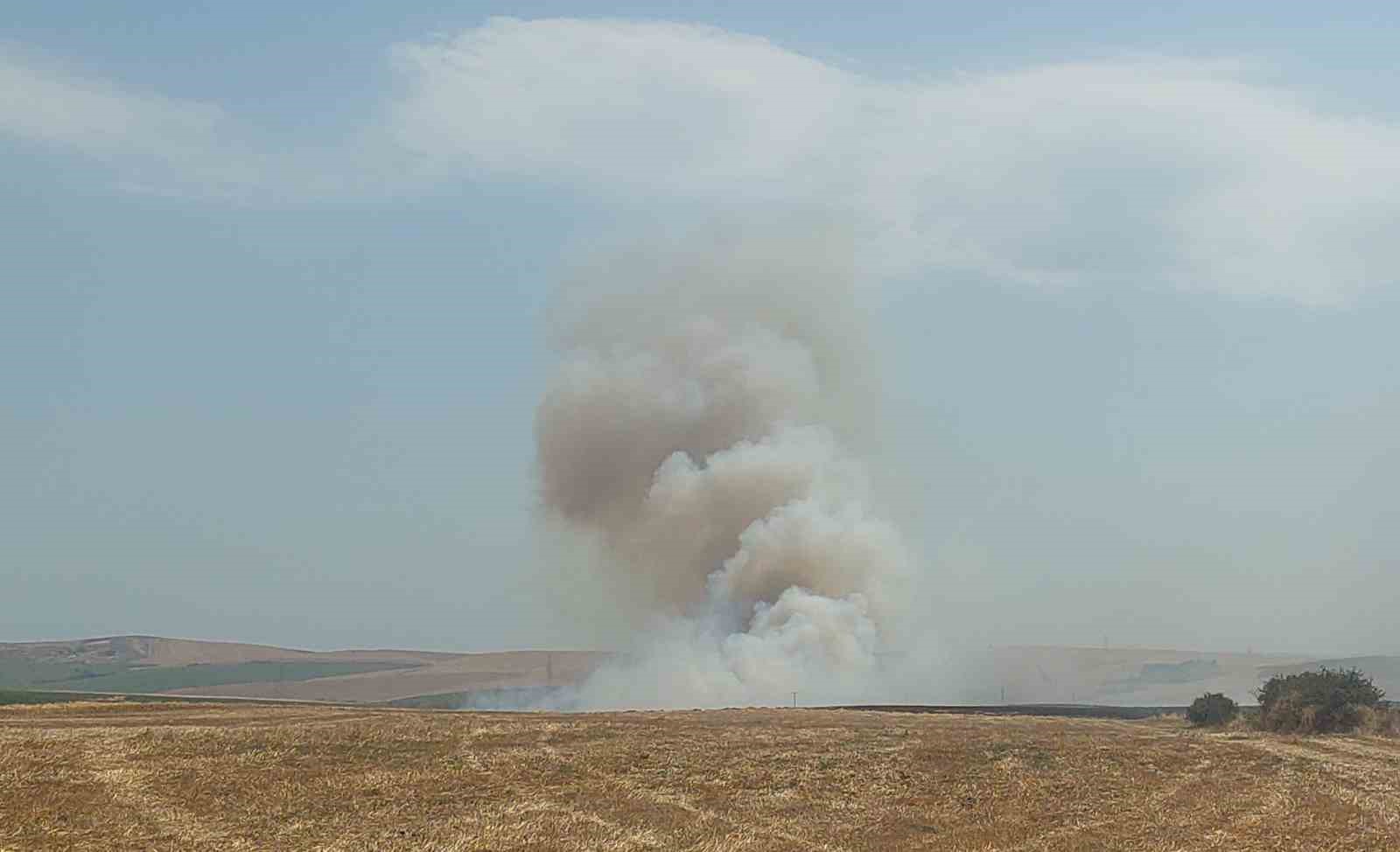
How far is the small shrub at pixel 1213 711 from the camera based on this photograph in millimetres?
56188

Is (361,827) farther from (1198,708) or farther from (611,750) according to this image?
(1198,708)

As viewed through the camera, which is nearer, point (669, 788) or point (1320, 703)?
point (669, 788)

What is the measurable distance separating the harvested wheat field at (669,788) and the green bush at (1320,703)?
255 inches

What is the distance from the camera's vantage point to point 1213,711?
5700cm

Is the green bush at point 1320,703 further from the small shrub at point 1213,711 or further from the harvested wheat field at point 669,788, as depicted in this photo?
the harvested wheat field at point 669,788

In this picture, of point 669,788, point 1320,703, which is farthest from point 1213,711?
point 669,788

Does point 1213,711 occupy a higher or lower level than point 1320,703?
lower

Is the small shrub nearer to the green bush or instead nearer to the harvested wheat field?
the green bush

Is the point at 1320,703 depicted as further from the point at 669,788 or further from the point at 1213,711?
the point at 669,788

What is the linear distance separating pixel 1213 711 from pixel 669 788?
3260 centimetres

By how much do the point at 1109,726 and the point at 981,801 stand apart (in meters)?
23.7

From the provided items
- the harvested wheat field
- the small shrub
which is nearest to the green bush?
the small shrub

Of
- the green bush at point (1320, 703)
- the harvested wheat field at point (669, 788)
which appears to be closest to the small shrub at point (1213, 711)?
the green bush at point (1320, 703)

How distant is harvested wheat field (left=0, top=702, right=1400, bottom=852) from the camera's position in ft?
86.8
